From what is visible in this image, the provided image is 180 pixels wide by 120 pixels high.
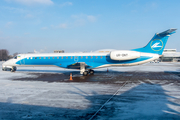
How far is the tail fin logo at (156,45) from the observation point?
55.9 ft

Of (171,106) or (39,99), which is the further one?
(39,99)

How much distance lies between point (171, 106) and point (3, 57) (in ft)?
317

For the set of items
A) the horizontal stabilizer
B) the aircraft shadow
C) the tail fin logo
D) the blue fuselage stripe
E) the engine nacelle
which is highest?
the horizontal stabilizer

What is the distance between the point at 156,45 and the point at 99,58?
22.6 feet

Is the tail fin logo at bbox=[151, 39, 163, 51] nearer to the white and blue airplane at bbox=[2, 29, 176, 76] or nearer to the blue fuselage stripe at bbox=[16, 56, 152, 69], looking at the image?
the white and blue airplane at bbox=[2, 29, 176, 76]

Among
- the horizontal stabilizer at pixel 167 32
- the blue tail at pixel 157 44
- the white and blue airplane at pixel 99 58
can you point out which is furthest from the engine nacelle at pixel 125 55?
the horizontal stabilizer at pixel 167 32

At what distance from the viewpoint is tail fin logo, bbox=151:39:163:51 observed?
55.9ft

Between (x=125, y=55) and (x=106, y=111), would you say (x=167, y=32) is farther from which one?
(x=106, y=111)

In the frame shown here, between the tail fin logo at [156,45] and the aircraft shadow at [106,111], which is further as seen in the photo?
the tail fin logo at [156,45]

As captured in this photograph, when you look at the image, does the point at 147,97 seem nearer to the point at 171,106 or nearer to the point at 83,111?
the point at 171,106

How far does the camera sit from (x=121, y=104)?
22.4 feet

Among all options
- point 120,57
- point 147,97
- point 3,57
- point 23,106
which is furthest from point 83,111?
point 3,57

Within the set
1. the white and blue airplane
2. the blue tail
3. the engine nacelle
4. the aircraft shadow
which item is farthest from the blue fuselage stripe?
the aircraft shadow

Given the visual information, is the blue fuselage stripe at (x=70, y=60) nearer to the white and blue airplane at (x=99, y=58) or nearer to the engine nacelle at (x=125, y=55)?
the white and blue airplane at (x=99, y=58)
